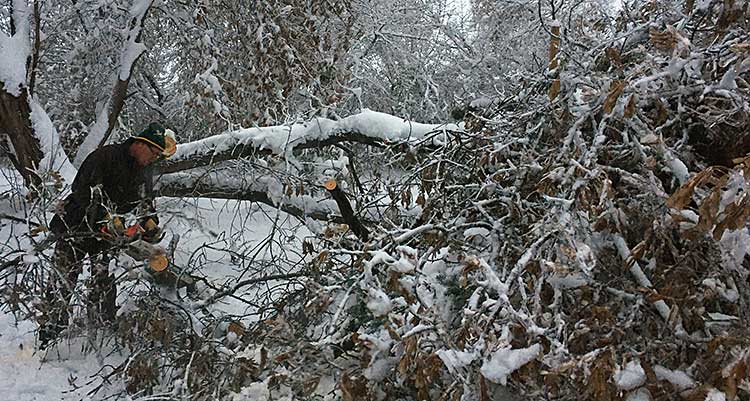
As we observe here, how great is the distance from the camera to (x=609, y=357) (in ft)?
6.29

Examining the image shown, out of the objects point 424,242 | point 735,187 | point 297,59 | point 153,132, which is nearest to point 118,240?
point 153,132

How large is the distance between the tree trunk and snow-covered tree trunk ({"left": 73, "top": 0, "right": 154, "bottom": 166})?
576 millimetres

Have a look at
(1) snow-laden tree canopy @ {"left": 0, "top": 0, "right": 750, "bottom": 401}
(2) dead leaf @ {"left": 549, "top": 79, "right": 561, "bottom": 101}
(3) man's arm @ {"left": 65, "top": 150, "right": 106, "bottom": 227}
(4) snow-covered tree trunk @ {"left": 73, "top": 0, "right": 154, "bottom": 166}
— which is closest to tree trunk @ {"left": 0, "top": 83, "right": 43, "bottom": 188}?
(1) snow-laden tree canopy @ {"left": 0, "top": 0, "right": 750, "bottom": 401}

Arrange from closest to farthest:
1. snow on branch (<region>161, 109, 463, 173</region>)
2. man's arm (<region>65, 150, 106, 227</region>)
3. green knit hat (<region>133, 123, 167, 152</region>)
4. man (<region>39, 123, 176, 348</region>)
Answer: man (<region>39, 123, 176, 348</region>) → man's arm (<region>65, 150, 106, 227</region>) → green knit hat (<region>133, 123, 167, 152</region>) → snow on branch (<region>161, 109, 463, 173</region>)

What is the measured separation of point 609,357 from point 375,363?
3.07ft

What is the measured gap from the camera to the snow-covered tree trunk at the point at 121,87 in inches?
252

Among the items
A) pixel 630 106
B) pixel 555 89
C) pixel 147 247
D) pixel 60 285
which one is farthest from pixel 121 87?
pixel 630 106

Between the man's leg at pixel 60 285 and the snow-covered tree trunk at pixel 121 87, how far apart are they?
7.36ft

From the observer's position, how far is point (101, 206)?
14.5 feet

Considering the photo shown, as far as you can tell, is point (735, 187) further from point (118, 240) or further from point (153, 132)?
point (153, 132)

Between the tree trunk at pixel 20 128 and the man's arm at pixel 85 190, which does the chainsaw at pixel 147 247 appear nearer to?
the man's arm at pixel 85 190

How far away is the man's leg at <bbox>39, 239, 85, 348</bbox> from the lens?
12.5 ft

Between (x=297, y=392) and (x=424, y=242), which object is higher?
(x=424, y=242)

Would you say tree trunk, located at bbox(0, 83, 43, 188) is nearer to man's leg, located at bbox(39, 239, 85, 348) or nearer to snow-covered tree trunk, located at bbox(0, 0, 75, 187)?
snow-covered tree trunk, located at bbox(0, 0, 75, 187)
